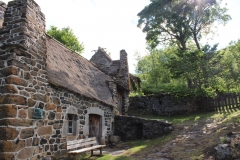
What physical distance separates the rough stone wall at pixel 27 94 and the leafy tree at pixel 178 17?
1505 cm

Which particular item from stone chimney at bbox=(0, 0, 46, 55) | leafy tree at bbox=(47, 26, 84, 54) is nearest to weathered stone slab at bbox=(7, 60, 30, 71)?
stone chimney at bbox=(0, 0, 46, 55)

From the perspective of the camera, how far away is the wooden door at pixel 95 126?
10605 millimetres

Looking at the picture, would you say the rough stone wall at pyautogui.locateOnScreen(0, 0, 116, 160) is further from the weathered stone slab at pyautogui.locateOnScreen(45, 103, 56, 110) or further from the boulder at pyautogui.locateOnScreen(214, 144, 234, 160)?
the boulder at pyautogui.locateOnScreen(214, 144, 234, 160)

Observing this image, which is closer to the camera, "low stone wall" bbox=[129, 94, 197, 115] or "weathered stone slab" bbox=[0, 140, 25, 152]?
"weathered stone slab" bbox=[0, 140, 25, 152]

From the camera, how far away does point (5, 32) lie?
20.4 feet

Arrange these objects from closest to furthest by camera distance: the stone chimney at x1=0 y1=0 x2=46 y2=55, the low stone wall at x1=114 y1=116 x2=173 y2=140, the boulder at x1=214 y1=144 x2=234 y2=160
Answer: the boulder at x1=214 y1=144 x2=234 y2=160
the stone chimney at x1=0 y1=0 x2=46 y2=55
the low stone wall at x1=114 y1=116 x2=173 y2=140

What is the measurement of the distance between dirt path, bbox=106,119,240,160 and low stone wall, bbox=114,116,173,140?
0.80 meters

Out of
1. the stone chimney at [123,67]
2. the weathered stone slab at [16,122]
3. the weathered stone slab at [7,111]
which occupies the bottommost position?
the weathered stone slab at [16,122]

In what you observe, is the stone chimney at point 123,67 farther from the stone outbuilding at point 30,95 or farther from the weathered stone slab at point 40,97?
the weathered stone slab at point 40,97

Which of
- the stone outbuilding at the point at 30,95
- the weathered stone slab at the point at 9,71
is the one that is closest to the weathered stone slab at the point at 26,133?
the stone outbuilding at the point at 30,95

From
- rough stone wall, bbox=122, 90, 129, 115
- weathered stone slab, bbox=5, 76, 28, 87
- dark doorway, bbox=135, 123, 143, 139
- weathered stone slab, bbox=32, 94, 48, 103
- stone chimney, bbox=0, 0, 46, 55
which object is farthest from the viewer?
rough stone wall, bbox=122, 90, 129, 115

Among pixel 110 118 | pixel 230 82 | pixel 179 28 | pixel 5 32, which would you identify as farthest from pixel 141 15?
pixel 5 32

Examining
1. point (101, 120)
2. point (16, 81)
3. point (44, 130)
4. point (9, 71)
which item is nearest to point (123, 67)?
point (101, 120)

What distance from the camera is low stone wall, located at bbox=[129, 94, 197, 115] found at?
16.1m
